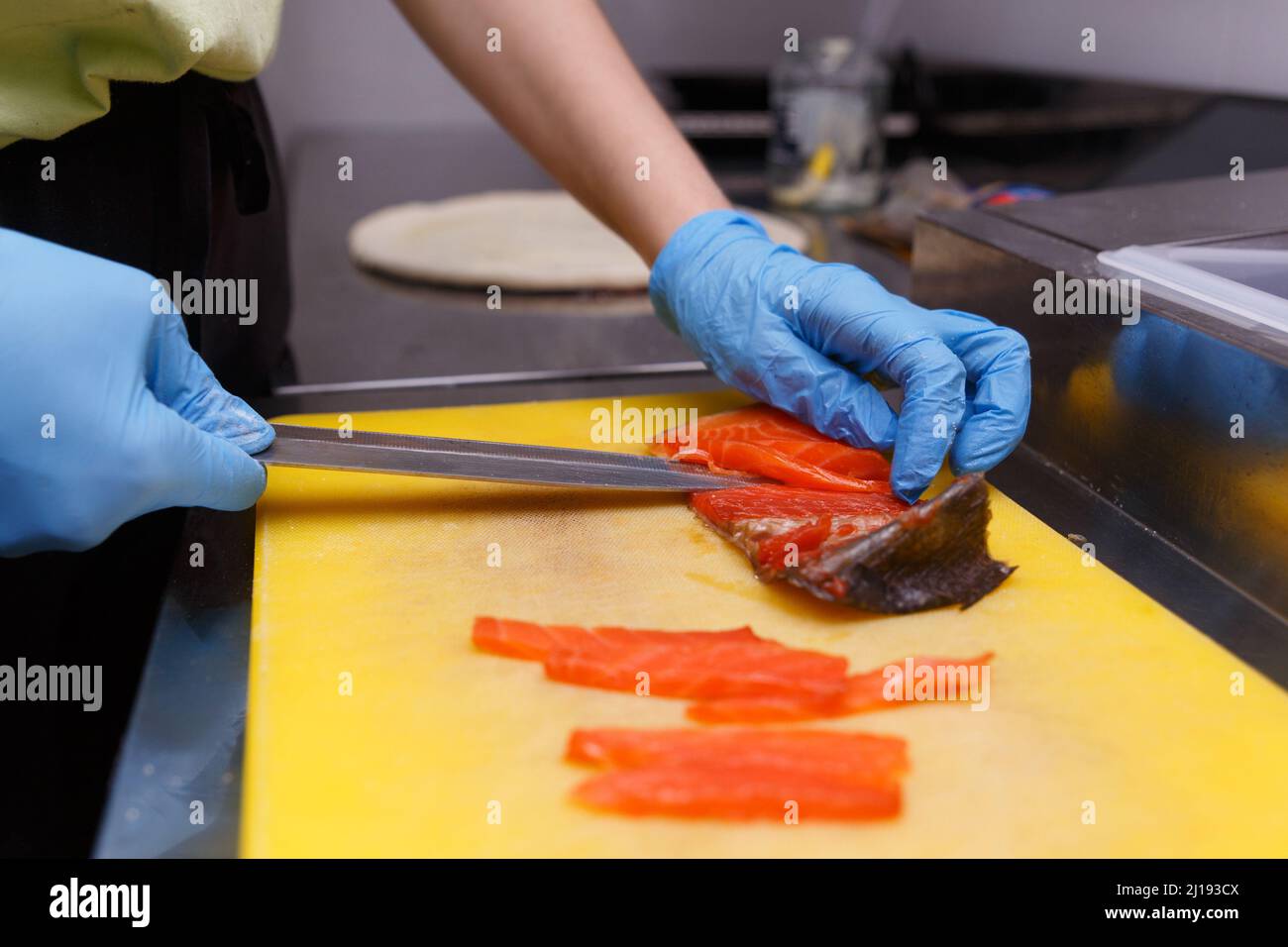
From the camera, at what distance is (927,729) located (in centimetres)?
115

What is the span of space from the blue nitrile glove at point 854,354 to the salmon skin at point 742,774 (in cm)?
56

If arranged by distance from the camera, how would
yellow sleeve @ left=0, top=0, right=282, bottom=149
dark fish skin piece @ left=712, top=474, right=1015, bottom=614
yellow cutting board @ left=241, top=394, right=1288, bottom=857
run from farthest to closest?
1. yellow sleeve @ left=0, top=0, right=282, bottom=149
2. dark fish skin piece @ left=712, top=474, right=1015, bottom=614
3. yellow cutting board @ left=241, top=394, right=1288, bottom=857

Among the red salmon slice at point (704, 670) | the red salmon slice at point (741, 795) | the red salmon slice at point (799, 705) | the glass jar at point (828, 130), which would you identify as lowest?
the red salmon slice at point (741, 795)

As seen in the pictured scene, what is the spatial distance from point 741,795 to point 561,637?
31 centimetres

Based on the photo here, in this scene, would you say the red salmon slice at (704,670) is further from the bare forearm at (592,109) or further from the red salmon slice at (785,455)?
the bare forearm at (592,109)

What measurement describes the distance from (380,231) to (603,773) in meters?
2.11

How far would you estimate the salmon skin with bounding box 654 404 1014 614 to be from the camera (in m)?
1.33

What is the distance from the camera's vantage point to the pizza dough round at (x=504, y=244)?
2613mm

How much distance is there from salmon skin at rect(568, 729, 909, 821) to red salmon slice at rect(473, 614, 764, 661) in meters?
0.14

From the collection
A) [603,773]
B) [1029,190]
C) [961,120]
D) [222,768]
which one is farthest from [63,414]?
[961,120]

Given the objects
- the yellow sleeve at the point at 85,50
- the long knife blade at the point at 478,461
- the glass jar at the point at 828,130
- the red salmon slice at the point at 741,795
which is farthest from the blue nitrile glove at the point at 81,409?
the glass jar at the point at 828,130

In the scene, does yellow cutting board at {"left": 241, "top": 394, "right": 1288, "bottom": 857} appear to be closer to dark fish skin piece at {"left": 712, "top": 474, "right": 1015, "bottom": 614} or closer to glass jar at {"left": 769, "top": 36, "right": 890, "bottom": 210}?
dark fish skin piece at {"left": 712, "top": 474, "right": 1015, "bottom": 614}

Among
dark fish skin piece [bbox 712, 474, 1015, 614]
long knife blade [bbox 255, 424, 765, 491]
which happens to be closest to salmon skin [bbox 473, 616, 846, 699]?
dark fish skin piece [bbox 712, 474, 1015, 614]

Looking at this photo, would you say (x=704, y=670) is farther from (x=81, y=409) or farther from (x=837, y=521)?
(x=81, y=409)
